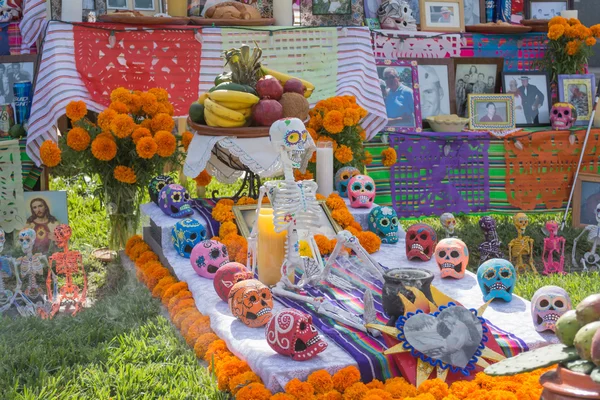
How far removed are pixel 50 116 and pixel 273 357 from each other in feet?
10.5

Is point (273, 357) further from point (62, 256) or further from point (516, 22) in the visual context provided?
point (516, 22)

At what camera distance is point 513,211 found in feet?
23.7

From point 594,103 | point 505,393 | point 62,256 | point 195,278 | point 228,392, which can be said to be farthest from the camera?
point 594,103

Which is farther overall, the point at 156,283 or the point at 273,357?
the point at 156,283

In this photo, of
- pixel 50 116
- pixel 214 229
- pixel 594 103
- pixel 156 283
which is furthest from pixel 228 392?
pixel 594 103

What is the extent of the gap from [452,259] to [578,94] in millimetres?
3579

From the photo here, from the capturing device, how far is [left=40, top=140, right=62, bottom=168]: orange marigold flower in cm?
570

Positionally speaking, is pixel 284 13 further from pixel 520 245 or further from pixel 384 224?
pixel 520 245

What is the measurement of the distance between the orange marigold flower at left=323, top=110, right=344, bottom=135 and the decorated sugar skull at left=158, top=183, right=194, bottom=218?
1104 millimetres

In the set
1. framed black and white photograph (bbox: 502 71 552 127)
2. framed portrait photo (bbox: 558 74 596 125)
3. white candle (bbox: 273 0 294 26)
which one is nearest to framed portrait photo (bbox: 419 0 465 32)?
framed black and white photograph (bbox: 502 71 552 127)

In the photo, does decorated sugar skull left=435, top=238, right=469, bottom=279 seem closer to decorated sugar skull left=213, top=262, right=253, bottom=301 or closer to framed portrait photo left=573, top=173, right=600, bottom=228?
decorated sugar skull left=213, top=262, right=253, bottom=301

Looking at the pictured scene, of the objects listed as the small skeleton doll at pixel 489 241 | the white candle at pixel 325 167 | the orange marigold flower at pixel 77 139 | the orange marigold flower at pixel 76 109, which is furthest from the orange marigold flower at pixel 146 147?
the small skeleton doll at pixel 489 241

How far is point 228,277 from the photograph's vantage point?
4.32 m

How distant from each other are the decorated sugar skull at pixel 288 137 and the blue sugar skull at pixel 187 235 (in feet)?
3.11
